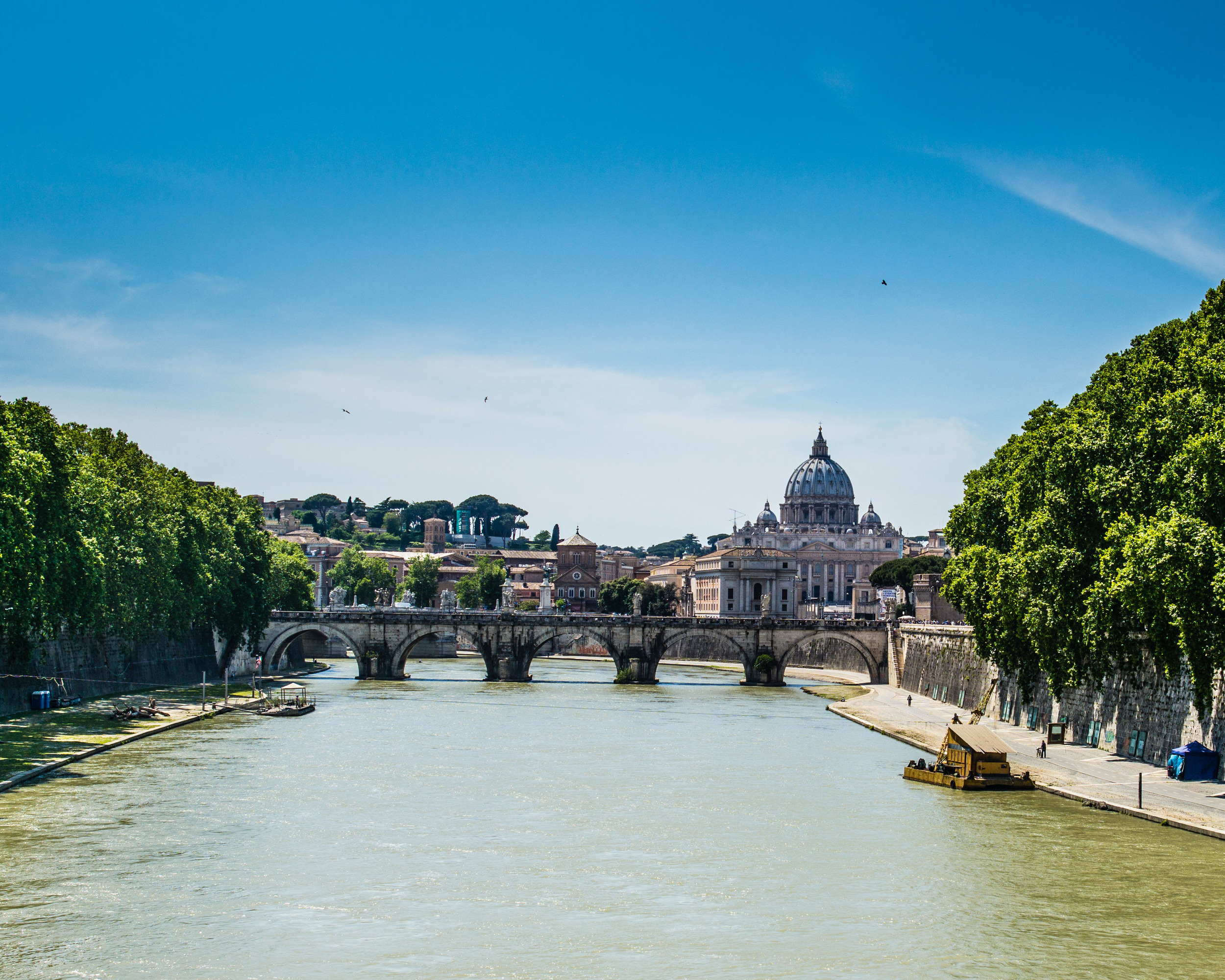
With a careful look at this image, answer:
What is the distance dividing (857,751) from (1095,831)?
2115 cm

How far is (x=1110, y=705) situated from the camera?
2162 inches

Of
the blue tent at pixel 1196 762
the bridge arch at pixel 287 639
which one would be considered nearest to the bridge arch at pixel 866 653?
the bridge arch at pixel 287 639

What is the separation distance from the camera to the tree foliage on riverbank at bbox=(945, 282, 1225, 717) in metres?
37.9

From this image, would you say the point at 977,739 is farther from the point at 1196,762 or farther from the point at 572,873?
the point at 572,873

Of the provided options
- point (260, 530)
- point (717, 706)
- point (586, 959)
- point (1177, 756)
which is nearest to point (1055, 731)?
point (1177, 756)

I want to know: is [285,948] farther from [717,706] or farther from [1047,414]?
[717,706]

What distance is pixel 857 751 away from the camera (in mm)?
60250

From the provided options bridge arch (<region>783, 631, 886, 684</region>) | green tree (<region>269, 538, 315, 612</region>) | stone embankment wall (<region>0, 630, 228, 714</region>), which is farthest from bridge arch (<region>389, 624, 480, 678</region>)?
bridge arch (<region>783, 631, 886, 684</region>)

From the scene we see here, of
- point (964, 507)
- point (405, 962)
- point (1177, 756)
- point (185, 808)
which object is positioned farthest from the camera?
point (964, 507)

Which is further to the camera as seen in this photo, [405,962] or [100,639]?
[100,639]

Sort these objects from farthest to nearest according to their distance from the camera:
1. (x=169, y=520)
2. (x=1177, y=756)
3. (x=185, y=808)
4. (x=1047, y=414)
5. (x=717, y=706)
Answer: (x=717, y=706) → (x=169, y=520) → (x=1047, y=414) → (x=1177, y=756) → (x=185, y=808)

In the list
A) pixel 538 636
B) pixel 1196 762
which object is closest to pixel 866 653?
pixel 538 636

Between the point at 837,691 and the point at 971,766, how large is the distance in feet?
178

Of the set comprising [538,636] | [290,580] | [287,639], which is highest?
[290,580]
